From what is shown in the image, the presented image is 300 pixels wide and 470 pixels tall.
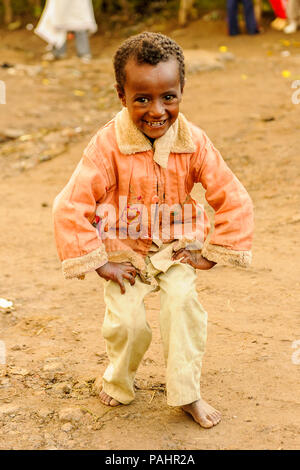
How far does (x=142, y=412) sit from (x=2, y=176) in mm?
4190

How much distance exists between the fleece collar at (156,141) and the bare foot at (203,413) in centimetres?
92

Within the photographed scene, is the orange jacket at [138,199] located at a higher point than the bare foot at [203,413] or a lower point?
higher

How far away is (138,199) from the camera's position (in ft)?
8.61

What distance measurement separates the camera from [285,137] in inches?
248

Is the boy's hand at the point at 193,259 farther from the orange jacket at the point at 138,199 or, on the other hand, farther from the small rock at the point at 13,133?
the small rock at the point at 13,133

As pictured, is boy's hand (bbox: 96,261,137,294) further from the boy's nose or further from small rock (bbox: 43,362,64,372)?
small rock (bbox: 43,362,64,372)

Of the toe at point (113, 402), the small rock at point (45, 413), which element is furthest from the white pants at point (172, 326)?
the small rock at point (45, 413)

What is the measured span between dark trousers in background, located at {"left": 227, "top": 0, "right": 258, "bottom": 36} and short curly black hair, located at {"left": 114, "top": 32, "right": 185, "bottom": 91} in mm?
9141

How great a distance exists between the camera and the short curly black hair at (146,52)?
2.43m

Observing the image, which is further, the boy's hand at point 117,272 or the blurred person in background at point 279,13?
the blurred person in background at point 279,13

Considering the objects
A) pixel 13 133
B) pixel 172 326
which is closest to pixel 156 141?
pixel 172 326

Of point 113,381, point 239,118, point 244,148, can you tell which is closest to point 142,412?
point 113,381

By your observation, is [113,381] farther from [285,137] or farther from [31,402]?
[285,137]

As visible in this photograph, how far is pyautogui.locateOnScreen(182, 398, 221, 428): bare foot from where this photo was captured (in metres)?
2.65
